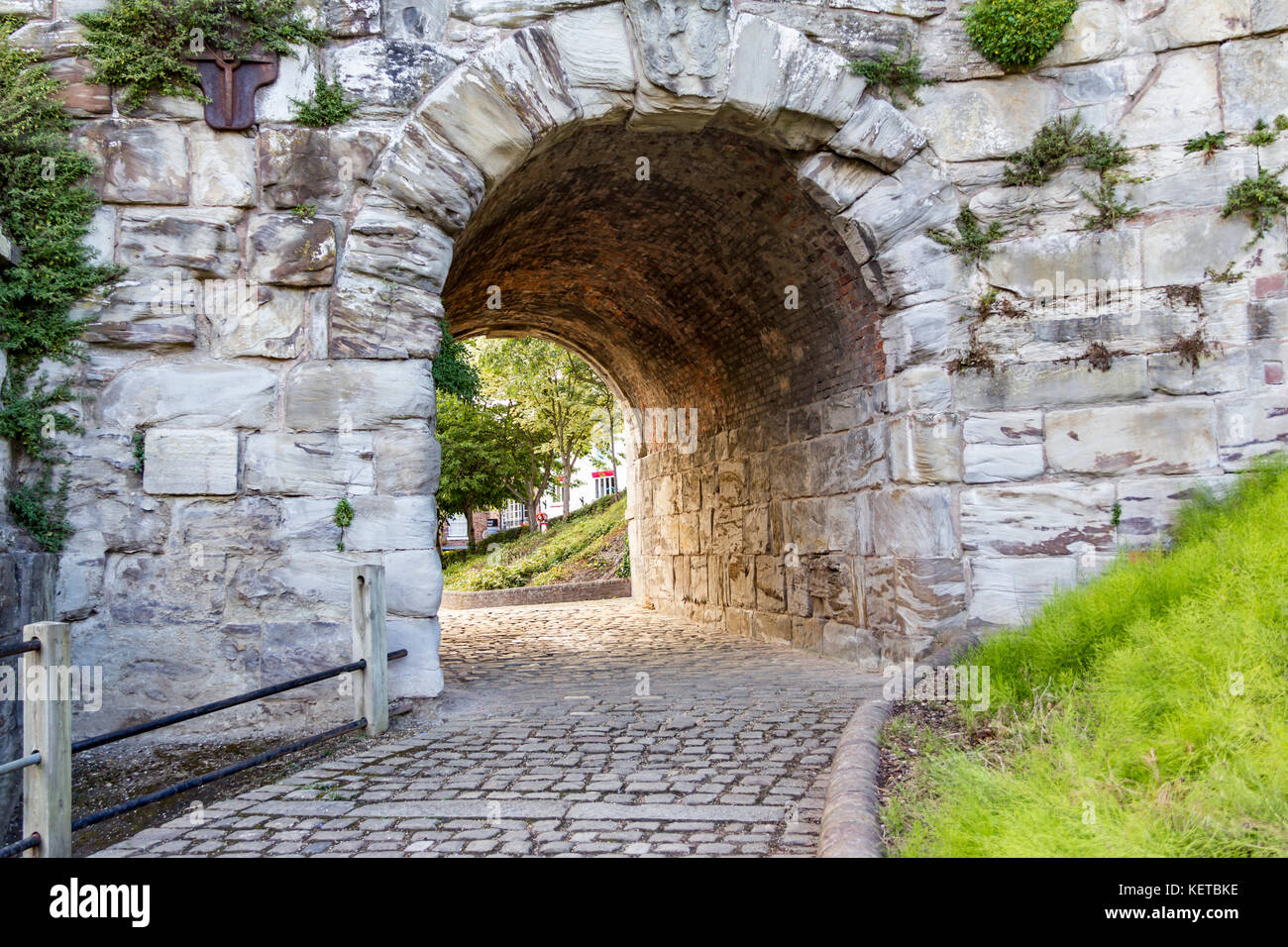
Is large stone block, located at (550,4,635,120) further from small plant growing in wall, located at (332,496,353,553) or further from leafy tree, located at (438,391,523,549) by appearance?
leafy tree, located at (438,391,523,549)

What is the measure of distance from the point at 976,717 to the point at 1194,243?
3498mm

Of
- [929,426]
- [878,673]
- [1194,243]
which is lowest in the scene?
[878,673]

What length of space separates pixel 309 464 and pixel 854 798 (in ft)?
11.0

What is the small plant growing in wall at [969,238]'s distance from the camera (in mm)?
5934

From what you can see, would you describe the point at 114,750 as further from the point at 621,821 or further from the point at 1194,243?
the point at 1194,243

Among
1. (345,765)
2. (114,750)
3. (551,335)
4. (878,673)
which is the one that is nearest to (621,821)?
(345,765)

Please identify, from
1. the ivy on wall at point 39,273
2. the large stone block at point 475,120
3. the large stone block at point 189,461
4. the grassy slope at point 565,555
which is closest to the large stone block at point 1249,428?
the large stone block at point 475,120

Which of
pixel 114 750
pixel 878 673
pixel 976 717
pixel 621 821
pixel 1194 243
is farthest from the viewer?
pixel 878 673

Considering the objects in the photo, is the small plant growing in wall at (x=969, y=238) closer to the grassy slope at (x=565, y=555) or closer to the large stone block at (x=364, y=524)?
the large stone block at (x=364, y=524)

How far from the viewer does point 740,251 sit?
7.29 metres

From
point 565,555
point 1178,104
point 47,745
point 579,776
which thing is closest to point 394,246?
point 579,776

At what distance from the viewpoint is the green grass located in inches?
100

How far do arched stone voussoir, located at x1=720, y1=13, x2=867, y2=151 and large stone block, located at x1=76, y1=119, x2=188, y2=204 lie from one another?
315 centimetres

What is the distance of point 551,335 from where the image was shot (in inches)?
460
